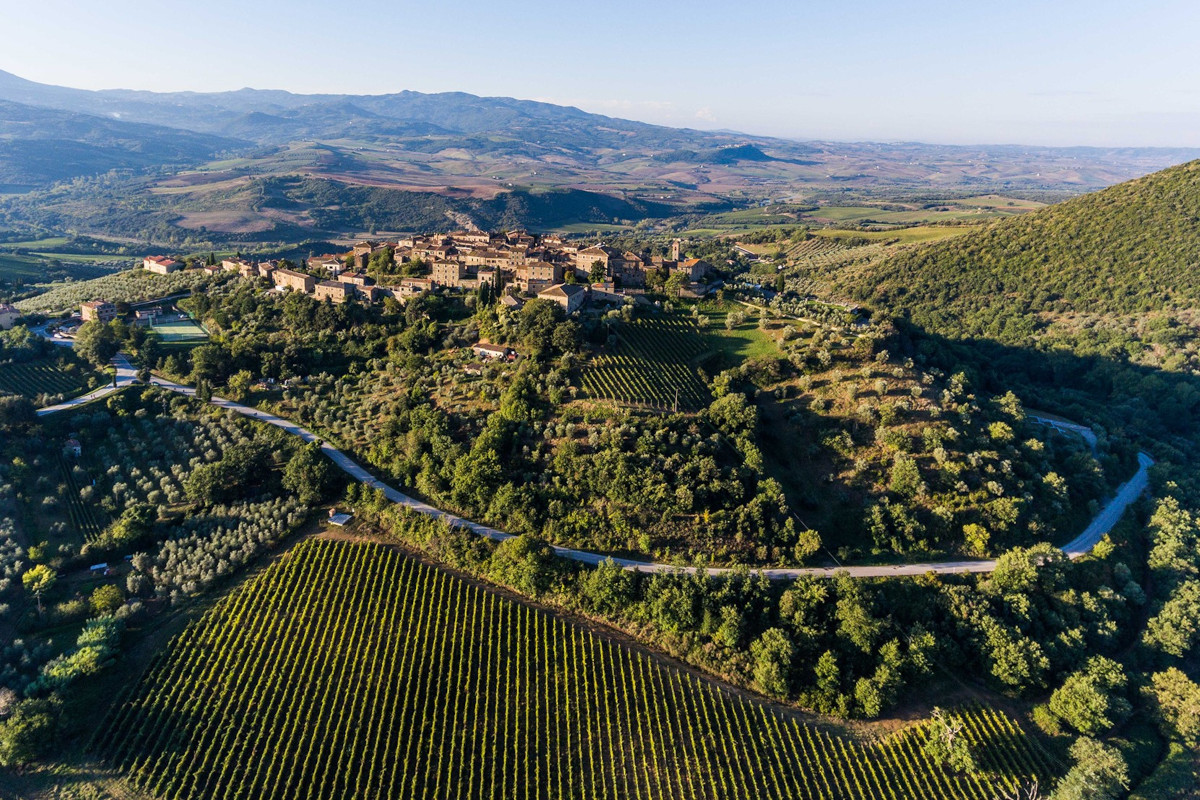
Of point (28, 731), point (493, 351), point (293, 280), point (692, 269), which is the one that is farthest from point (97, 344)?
point (692, 269)

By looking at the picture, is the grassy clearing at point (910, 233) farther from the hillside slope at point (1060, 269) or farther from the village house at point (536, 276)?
the village house at point (536, 276)

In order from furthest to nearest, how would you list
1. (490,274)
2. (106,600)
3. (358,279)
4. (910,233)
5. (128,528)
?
1. (910,233)
2. (358,279)
3. (490,274)
4. (128,528)
5. (106,600)

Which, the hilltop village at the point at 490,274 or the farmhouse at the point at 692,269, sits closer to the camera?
the hilltop village at the point at 490,274

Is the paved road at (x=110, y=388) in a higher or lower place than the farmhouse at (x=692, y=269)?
lower

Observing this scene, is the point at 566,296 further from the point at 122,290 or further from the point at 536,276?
the point at 122,290

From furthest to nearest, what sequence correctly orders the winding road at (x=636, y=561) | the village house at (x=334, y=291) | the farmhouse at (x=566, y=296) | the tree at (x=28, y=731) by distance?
Result: the village house at (x=334, y=291) → the farmhouse at (x=566, y=296) → the winding road at (x=636, y=561) → the tree at (x=28, y=731)

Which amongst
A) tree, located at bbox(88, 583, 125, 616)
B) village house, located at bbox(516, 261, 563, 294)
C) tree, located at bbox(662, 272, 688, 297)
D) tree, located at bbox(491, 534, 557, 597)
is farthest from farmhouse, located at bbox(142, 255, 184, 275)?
tree, located at bbox(491, 534, 557, 597)

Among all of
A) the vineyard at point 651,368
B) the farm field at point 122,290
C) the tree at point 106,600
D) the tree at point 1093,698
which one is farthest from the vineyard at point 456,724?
the farm field at point 122,290
